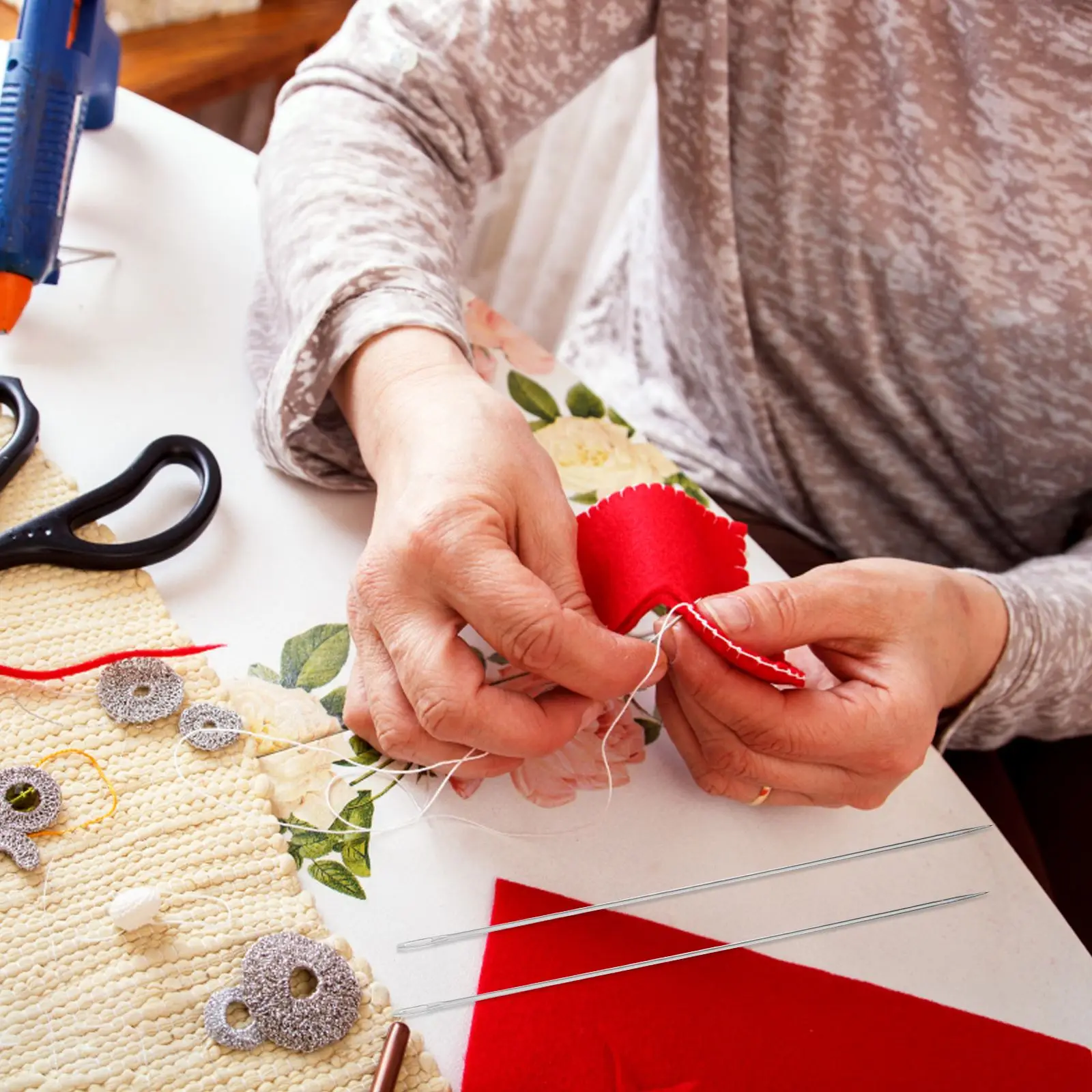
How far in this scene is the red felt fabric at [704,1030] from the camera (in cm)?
59

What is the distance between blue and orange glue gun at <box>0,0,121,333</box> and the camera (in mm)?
782

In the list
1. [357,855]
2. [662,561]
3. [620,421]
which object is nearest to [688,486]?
[620,421]

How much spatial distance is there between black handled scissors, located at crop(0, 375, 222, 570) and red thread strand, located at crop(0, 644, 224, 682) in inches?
2.9

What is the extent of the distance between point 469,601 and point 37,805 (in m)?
0.27

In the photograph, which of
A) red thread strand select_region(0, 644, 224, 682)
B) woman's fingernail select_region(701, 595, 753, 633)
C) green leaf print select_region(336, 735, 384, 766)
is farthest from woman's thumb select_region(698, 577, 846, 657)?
red thread strand select_region(0, 644, 224, 682)

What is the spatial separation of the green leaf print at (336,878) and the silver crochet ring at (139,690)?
0.13 meters

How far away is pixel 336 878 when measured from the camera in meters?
0.61

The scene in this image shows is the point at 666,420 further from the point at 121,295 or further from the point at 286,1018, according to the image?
the point at 286,1018

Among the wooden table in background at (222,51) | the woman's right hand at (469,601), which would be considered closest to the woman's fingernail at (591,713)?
the woman's right hand at (469,601)

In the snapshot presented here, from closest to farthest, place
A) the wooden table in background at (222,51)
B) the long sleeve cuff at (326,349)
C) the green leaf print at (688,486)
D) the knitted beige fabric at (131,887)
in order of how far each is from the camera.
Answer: the knitted beige fabric at (131,887), the long sleeve cuff at (326,349), the green leaf print at (688,486), the wooden table in background at (222,51)

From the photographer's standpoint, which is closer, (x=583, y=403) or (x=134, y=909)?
(x=134, y=909)

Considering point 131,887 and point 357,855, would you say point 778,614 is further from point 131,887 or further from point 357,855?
point 131,887

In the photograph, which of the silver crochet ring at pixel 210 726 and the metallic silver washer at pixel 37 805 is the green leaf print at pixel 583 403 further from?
the metallic silver washer at pixel 37 805

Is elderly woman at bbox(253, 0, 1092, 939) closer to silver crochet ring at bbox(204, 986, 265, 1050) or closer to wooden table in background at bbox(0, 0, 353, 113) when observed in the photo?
silver crochet ring at bbox(204, 986, 265, 1050)
